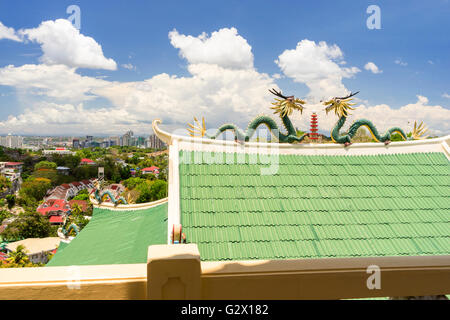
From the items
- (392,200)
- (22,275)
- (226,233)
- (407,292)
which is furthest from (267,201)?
(22,275)

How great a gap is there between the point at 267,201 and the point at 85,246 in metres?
5.19

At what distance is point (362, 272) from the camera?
169cm

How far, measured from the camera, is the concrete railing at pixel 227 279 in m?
1.54

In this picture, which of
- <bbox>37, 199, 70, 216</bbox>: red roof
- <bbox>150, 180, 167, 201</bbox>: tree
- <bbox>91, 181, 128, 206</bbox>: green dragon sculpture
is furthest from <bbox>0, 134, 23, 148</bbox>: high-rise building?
<bbox>91, 181, 128, 206</bbox>: green dragon sculpture

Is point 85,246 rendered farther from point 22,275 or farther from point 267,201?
point 22,275

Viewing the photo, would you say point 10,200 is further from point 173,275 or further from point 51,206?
point 173,275

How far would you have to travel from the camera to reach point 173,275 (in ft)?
5.10

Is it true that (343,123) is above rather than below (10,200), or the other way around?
above

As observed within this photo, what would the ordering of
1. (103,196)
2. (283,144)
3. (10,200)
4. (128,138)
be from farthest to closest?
(128,138)
(10,200)
(103,196)
(283,144)

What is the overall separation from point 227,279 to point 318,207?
492 centimetres

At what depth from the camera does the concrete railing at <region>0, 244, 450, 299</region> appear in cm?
154

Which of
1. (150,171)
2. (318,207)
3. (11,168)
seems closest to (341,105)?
(318,207)

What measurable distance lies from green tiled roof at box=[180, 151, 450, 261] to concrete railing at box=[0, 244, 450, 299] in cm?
353

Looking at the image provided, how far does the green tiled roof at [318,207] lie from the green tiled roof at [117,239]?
167cm
